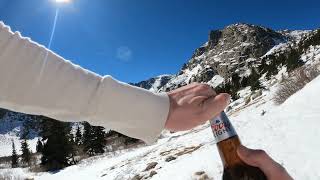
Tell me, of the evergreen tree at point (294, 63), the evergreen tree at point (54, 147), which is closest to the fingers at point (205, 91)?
the evergreen tree at point (54, 147)

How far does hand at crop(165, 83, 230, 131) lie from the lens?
116cm

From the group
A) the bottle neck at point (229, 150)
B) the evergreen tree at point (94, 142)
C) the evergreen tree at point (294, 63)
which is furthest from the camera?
the evergreen tree at point (94, 142)

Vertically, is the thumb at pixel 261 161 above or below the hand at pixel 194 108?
below

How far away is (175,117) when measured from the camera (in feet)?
3.84

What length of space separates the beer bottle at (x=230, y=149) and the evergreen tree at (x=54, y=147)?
4159 cm

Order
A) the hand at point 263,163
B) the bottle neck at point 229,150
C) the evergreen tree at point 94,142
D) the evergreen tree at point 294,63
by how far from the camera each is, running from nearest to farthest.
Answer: the hand at point 263,163, the bottle neck at point 229,150, the evergreen tree at point 294,63, the evergreen tree at point 94,142

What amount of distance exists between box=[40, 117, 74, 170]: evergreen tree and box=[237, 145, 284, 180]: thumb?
42.0 meters

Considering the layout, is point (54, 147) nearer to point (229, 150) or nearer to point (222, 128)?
point (229, 150)

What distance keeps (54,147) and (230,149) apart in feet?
149

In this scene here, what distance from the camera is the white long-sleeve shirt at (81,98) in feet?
3.78

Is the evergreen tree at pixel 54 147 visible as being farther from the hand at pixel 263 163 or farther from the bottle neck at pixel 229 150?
the hand at pixel 263 163

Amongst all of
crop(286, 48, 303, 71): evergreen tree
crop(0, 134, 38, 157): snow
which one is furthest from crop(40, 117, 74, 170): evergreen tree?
crop(0, 134, 38, 157): snow

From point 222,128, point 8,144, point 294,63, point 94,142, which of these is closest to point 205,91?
point 222,128

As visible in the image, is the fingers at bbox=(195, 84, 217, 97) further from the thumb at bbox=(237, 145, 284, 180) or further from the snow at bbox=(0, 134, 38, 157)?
the snow at bbox=(0, 134, 38, 157)
